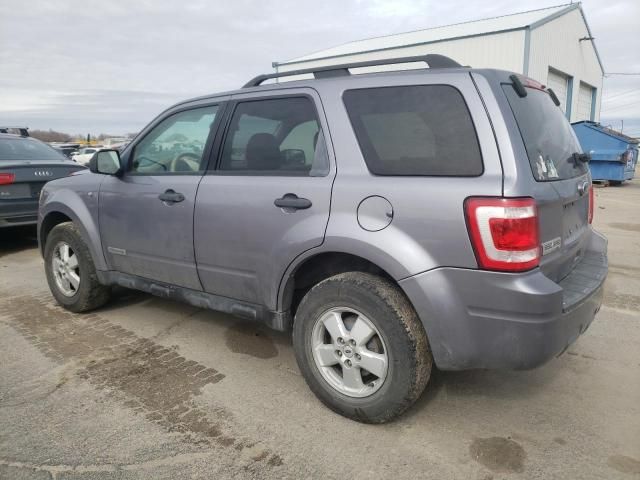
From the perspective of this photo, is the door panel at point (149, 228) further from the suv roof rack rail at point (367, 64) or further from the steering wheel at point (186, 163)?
the suv roof rack rail at point (367, 64)

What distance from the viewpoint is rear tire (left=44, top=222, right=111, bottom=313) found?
14.1ft

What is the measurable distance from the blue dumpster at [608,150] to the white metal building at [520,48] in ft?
9.92

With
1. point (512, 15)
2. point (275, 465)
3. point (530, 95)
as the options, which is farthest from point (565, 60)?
point (275, 465)

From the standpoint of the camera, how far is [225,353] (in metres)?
3.67

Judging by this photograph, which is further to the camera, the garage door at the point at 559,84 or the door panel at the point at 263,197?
the garage door at the point at 559,84

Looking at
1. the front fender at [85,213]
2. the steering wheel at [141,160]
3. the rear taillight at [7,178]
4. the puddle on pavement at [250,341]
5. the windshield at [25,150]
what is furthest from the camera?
the windshield at [25,150]

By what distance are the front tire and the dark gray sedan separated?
5709mm

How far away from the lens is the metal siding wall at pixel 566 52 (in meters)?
18.7

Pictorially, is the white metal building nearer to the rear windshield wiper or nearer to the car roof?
the rear windshield wiper

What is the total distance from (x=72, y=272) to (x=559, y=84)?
Answer: 22.7 meters

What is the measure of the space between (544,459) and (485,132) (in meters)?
1.59

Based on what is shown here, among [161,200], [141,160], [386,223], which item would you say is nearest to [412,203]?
[386,223]

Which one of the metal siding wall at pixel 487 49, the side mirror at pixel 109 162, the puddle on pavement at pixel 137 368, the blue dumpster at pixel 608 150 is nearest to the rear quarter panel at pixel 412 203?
the puddle on pavement at pixel 137 368

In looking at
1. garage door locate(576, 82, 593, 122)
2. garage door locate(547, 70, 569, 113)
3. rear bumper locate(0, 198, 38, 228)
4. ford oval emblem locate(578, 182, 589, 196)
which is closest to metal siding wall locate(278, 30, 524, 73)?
garage door locate(547, 70, 569, 113)
